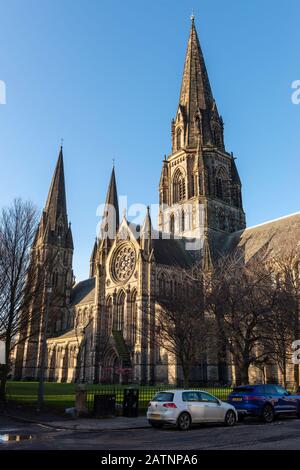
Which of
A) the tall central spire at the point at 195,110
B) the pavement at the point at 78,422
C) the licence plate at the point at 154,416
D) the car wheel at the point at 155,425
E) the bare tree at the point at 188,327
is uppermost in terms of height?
the tall central spire at the point at 195,110

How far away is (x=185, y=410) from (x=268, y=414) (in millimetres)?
4140

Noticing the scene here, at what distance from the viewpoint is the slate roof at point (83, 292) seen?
6333cm

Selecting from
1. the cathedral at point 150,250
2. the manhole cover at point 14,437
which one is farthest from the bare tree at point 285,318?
the manhole cover at point 14,437

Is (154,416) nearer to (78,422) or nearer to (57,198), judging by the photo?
(78,422)

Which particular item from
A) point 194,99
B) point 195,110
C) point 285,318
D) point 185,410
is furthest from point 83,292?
point 185,410

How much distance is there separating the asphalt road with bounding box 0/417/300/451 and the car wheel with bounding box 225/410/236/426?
1.64 ft

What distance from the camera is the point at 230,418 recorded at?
49.2ft

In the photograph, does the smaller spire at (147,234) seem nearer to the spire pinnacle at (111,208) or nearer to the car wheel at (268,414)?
the spire pinnacle at (111,208)

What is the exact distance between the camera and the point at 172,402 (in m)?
13.6

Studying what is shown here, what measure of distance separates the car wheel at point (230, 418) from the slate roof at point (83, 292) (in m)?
47.2

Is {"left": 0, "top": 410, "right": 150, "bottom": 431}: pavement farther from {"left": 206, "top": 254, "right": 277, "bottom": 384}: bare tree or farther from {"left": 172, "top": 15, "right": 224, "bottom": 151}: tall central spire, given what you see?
{"left": 172, "top": 15, "right": 224, "bottom": 151}: tall central spire
